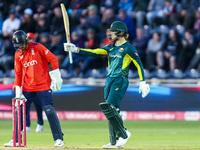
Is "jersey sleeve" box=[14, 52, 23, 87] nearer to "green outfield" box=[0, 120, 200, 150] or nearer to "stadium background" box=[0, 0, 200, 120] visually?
"green outfield" box=[0, 120, 200, 150]

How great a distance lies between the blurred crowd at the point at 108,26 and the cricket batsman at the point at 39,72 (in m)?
7.56

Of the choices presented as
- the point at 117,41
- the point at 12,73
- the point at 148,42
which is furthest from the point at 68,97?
the point at 117,41

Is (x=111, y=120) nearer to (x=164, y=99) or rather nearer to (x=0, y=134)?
(x=0, y=134)

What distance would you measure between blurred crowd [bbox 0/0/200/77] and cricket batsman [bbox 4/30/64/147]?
7.56m

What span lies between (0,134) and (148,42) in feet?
22.6

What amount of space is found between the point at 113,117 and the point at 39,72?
1.63 m

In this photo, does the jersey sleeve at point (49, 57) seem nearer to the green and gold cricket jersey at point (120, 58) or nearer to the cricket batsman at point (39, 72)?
the cricket batsman at point (39, 72)

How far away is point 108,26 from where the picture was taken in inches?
672

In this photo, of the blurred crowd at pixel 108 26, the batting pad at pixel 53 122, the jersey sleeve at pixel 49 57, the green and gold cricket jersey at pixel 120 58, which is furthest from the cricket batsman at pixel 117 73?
the blurred crowd at pixel 108 26

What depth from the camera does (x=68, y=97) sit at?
48.6ft

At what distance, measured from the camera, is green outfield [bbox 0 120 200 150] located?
924cm

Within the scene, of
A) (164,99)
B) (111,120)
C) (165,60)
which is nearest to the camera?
(111,120)

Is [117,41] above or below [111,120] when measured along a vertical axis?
above

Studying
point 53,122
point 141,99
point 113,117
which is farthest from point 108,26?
point 113,117
